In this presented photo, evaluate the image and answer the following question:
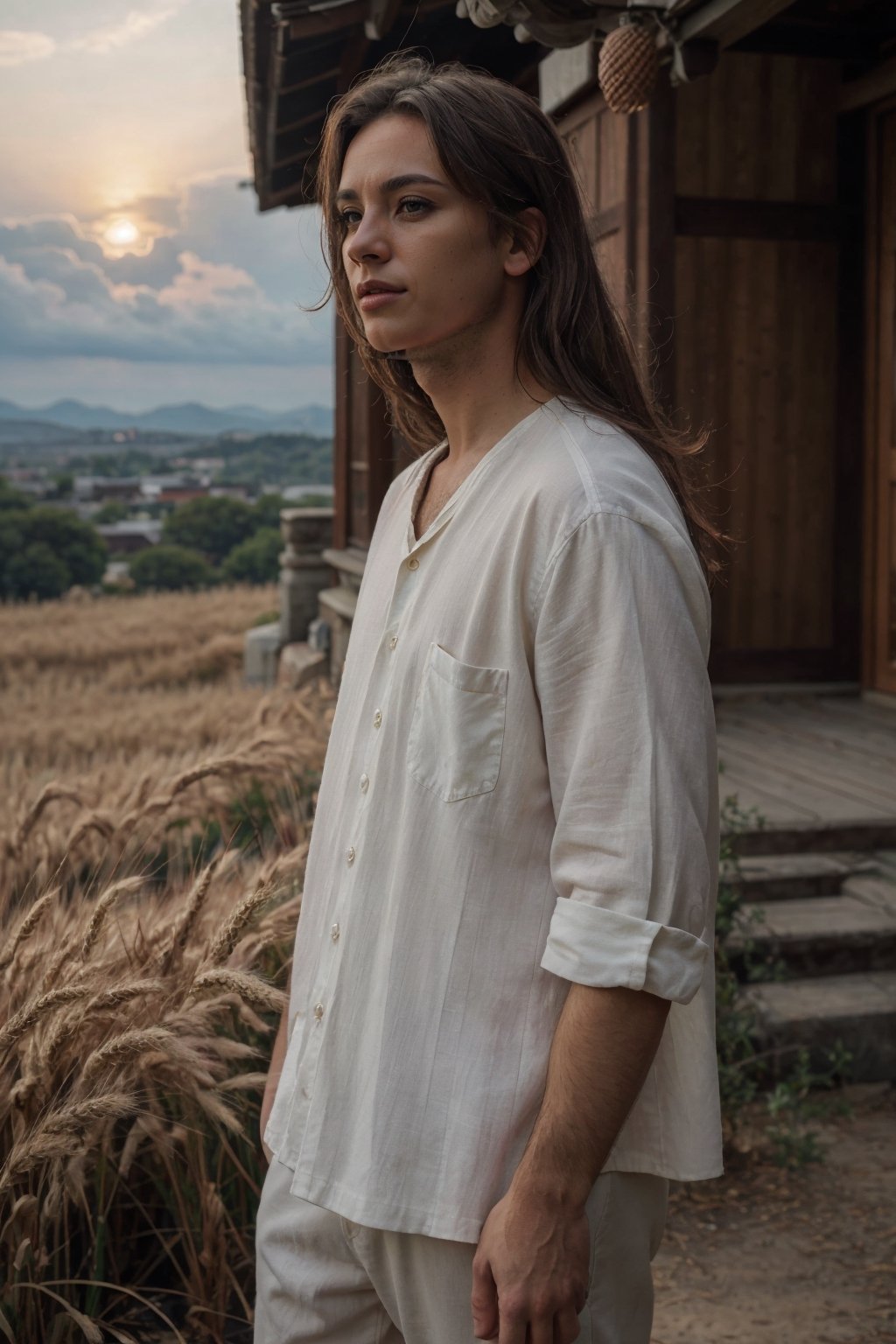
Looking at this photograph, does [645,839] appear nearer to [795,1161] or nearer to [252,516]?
[795,1161]

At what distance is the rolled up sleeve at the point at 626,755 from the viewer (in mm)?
1118

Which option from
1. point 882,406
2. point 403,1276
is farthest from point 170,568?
point 403,1276

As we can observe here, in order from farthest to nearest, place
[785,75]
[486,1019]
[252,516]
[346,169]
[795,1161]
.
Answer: [252,516] < [785,75] < [795,1161] < [346,169] < [486,1019]

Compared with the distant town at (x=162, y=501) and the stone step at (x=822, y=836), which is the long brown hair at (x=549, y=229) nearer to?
the stone step at (x=822, y=836)

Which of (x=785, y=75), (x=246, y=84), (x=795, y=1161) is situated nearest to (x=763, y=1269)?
(x=795, y=1161)

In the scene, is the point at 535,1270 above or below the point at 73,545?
below

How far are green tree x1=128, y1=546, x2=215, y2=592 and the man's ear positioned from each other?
23.0 m

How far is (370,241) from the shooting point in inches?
52.4

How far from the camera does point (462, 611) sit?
126 cm

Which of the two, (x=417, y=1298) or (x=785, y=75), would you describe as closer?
(x=417, y=1298)

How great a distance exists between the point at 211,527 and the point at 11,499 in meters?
4.11

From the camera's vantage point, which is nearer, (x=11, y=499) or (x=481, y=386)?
(x=481, y=386)

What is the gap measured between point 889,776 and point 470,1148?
13.1 feet

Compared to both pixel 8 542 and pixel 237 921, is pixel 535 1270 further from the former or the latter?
pixel 8 542
